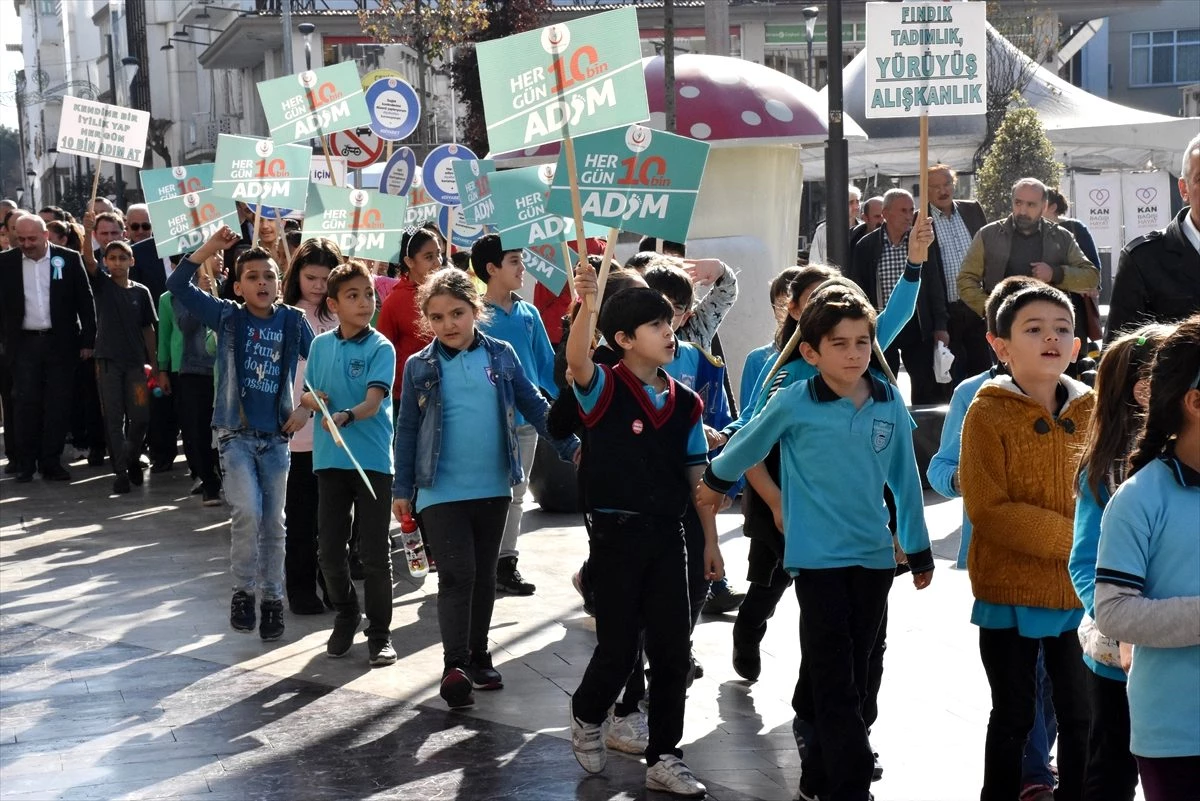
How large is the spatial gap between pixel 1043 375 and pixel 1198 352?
1.43 metres

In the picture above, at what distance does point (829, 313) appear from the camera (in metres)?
5.23

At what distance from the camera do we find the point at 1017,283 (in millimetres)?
5297

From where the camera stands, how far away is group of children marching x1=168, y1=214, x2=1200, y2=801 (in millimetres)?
3574

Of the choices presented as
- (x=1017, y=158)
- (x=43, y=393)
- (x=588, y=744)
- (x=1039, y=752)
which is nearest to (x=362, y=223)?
(x=43, y=393)

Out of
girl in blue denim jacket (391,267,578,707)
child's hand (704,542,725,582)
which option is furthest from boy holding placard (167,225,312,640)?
child's hand (704,542,725,582)

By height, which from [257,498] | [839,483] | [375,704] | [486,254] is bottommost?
[375,704]

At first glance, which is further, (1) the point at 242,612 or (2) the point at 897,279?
(2) the point at 897,279

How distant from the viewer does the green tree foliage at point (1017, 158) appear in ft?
87.6

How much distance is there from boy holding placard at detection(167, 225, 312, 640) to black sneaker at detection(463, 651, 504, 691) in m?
1.48

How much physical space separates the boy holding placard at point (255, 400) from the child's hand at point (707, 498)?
3022 millimetres

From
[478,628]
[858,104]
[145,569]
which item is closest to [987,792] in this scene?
[478,628]

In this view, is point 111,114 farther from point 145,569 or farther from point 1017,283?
point 1017,283

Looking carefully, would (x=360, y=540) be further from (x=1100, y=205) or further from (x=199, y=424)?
(x=1100, y=205)

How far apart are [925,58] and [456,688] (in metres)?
4.49
